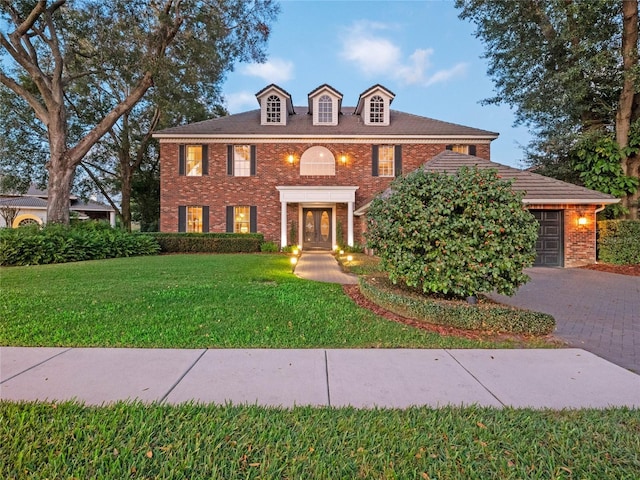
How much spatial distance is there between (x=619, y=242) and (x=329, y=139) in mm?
12340

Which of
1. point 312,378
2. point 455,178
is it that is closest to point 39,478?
point 312,378

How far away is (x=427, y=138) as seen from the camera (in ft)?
51.2

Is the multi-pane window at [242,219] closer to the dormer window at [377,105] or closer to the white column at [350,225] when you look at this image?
the white column at [350,225]

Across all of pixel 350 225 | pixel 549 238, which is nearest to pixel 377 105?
pixel 350 225

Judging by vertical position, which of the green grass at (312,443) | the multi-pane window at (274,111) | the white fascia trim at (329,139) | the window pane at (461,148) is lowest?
the green grass at (312,443)

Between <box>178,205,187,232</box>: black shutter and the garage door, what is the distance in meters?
15.5

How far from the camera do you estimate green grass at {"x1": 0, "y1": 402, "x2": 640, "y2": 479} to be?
5.52ft

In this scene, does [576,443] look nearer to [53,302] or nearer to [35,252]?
[53,302]

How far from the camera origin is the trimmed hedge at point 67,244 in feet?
32.6

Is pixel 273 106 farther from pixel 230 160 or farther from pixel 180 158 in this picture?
pixel 180 158

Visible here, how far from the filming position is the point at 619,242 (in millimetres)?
10828

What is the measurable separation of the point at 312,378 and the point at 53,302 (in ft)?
16.3

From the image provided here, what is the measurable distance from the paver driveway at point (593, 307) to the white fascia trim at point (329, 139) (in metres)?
8.57

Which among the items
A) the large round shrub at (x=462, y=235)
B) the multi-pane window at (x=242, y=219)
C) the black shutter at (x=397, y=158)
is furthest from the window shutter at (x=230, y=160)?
the large round shrub at (x=462, y=235)
